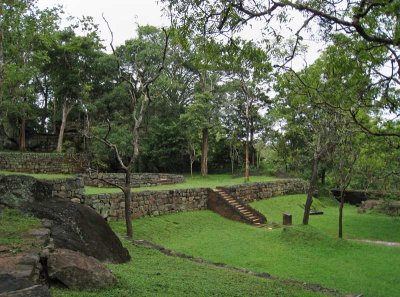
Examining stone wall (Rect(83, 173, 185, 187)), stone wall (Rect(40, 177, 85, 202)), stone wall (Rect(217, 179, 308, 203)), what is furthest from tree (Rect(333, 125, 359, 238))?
stone wall (Rect(40, 177, 85, 202))

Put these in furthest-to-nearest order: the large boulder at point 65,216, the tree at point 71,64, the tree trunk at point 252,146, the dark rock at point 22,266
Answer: the tree trunk at point 252,146
the tree at point 71,64
the large boulder at point 65,216
the dark rock at point 22,266

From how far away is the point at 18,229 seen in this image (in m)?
6.29

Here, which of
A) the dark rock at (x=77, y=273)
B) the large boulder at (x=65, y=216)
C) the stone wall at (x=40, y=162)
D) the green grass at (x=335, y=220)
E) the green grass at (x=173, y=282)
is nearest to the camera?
the dark rock at (x=77, y=273)

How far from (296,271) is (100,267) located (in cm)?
845

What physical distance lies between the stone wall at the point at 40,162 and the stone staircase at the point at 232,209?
9785mm

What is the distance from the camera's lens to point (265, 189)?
29.7 m

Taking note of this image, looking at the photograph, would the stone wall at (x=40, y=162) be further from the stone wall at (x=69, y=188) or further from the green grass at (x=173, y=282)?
the green grass at (x=173, y=282)

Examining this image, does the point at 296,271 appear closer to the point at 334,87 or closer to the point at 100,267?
the point at 334,87

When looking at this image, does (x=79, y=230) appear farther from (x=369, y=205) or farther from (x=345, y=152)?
(x=369, y=205)

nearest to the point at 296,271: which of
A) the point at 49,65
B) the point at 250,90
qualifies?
the point at 250,90

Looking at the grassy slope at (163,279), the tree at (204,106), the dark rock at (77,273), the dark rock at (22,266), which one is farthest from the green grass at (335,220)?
the dark rock at (22,266)

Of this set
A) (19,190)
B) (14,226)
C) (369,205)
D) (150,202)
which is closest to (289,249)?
(150,202)

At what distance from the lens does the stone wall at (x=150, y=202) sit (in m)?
16.0

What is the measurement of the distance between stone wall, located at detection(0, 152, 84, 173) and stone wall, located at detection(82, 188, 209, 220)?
28.0 feet
